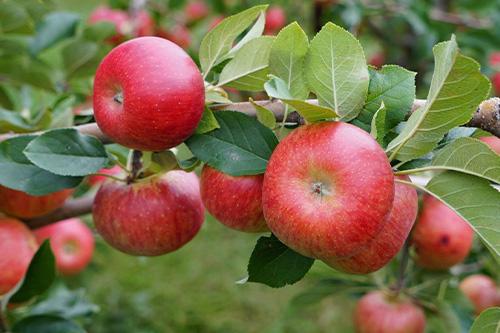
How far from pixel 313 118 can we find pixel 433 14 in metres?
1.62

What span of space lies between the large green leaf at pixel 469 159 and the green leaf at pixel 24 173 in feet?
1.46

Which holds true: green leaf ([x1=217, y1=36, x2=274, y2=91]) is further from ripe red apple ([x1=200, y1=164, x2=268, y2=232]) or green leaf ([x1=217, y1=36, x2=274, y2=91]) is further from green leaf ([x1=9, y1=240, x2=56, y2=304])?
green leaf ([x1=9, y1=240, x2=56, y2=304])

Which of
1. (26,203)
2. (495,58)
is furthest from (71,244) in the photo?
(495,58)

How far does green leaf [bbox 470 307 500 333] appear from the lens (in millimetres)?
799

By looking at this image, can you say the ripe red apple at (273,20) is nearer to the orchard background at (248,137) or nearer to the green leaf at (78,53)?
the orchard background at (248,137)

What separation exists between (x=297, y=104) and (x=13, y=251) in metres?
0.59

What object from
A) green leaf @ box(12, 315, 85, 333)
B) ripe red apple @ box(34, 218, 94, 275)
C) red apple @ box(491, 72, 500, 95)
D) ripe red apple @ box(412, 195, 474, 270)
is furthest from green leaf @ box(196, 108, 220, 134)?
red apple @ box(491, 72, 500, 95)

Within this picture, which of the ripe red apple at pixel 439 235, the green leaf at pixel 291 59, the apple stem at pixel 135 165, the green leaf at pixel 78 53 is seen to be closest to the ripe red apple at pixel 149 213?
the apple stem at pixel 135 165

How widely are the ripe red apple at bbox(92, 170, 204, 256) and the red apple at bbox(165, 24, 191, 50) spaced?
4.31ft

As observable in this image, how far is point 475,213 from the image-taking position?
0.75m

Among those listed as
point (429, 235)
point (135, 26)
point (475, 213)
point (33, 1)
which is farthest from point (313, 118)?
point (135, 26)

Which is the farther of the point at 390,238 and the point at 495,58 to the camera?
the point at 495,58

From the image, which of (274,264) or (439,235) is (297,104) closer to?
(274,264)

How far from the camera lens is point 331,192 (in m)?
0.71
